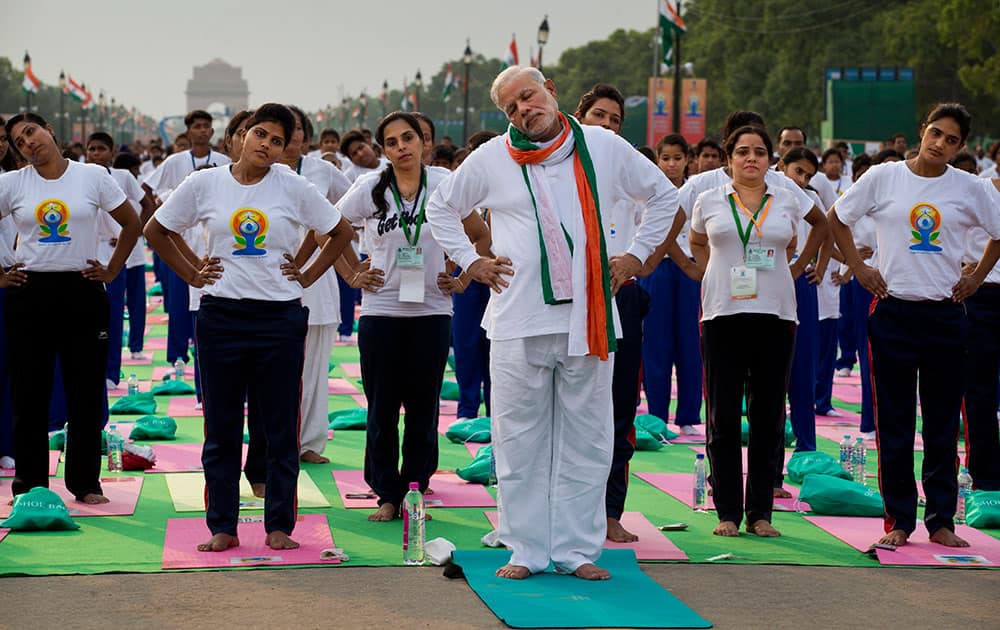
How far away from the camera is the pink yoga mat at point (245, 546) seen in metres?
7.61

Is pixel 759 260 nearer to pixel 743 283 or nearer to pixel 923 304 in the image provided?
pixel 743 283

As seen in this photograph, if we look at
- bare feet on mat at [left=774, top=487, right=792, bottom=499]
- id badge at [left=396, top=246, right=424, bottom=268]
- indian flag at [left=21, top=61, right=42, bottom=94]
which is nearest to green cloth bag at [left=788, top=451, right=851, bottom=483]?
bare feet on mat at [left=774, top=487, right=792, bottom=499]

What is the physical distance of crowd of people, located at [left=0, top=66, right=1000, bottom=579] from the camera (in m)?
7.17

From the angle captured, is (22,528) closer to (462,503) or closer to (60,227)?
(60,227)

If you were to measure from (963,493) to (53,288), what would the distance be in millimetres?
5380

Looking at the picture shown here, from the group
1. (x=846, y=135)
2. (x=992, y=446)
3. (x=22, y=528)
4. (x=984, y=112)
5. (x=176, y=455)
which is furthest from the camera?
(x=984, y=112)

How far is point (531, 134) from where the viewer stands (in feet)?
23.3

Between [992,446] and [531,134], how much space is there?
168 inches

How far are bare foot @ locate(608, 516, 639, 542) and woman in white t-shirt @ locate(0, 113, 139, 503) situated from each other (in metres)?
2.99

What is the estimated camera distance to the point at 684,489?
33.2 feet

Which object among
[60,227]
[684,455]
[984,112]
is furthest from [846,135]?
[60,227]

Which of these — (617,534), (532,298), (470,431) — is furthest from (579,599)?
(470,431)

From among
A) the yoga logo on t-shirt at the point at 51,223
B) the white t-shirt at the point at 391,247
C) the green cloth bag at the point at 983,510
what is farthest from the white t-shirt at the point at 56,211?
the green cloth bag at the point at 983,510

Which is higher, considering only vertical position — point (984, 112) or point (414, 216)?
point (984, 112)
